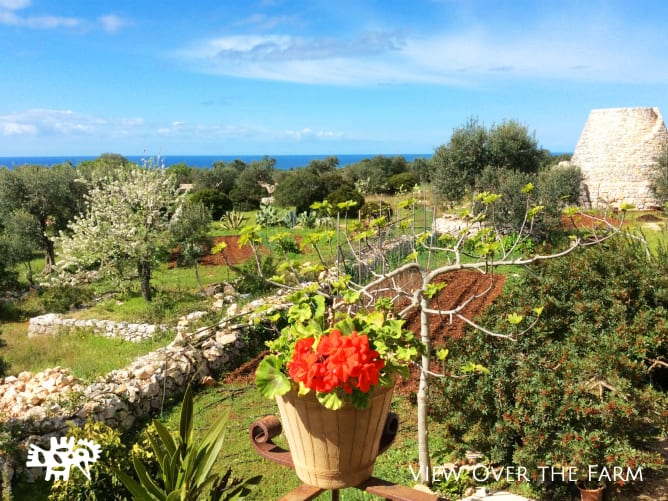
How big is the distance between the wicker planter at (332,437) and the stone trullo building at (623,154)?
23.2 metres

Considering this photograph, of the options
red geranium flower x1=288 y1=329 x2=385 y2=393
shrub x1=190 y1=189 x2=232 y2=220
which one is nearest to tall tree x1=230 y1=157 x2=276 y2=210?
shrub x1=190 y1=189 x2=232 y2=220

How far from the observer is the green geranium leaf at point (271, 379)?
61.7 inches

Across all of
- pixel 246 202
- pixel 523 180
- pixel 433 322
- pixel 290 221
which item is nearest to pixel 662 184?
pixel 523 180

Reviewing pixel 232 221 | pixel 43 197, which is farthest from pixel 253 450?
pixel 232 221

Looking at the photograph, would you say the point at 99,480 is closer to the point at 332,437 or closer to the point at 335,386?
the point at 332,437

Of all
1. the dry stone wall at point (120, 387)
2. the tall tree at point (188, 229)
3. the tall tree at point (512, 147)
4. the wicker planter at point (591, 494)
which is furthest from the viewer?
the tall tree at point (512, 147)

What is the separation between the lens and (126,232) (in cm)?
1052

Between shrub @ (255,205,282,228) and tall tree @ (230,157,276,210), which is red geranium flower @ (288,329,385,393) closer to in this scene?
shrub @ (255,205,282,228)

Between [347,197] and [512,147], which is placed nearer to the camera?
[512,147]

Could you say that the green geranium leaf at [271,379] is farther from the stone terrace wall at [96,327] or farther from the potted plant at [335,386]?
the stone terrace wall at [96,327]

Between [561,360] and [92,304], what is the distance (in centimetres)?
1024

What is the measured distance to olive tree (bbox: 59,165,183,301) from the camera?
34.8 ft

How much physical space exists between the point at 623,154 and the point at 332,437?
82.7 feet

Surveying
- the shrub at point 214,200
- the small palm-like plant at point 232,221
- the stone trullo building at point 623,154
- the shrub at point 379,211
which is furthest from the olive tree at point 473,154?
the shrub at point 214,200
